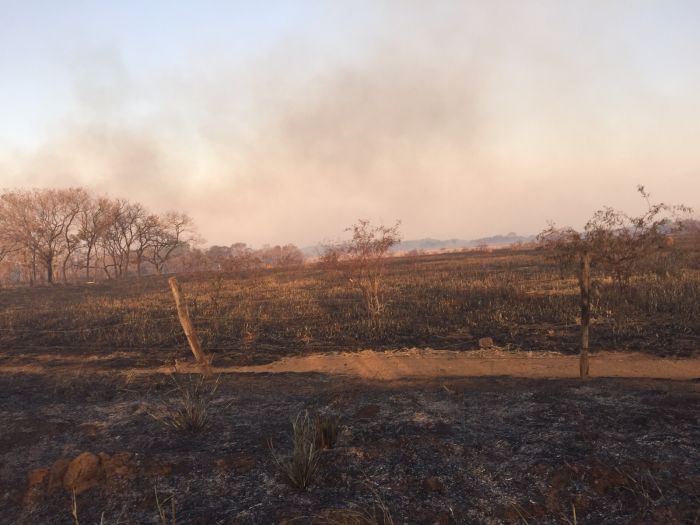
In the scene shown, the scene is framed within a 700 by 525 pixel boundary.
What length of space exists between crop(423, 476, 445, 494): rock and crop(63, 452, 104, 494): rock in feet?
11.7

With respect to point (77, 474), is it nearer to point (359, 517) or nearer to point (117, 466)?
point (117, 466)

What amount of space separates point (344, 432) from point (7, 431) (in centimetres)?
509

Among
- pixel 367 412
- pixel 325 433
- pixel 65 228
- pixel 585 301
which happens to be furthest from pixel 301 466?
pixel 65 228

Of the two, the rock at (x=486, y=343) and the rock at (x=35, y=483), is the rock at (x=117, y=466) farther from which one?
the rock at (x=486, y=343)

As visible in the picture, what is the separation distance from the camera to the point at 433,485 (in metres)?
4.47

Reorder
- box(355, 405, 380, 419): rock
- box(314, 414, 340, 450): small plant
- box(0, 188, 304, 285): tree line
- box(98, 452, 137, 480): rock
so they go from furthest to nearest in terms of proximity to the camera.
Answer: box(0, 188, 304, 285): tree line < box(355, 405, 380, 419): rock < box(314, 414, 340, 450): small plant < box(98, 452, 137, 480): rock

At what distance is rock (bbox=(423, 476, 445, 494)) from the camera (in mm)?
4430

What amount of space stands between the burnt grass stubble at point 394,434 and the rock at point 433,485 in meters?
0.02

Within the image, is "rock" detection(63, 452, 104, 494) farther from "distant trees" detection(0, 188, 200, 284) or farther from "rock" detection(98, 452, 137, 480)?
"distant trees" detection(0, 188, 200, 284)

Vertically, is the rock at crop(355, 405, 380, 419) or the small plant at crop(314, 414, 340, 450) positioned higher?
the small plant at crop(314, 414, 340, 450)

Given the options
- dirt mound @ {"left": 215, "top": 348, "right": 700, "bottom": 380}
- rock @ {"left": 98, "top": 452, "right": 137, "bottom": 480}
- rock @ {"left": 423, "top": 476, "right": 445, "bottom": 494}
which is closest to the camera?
rock @ {"left": 423, "top": 476, "right": 445, "bottom": 494}

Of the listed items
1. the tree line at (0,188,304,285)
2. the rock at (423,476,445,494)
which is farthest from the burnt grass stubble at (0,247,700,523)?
the tree line at (0,188,304,285)

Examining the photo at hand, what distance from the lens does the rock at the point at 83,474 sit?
482 cm

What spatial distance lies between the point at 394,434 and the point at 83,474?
3604 mm
